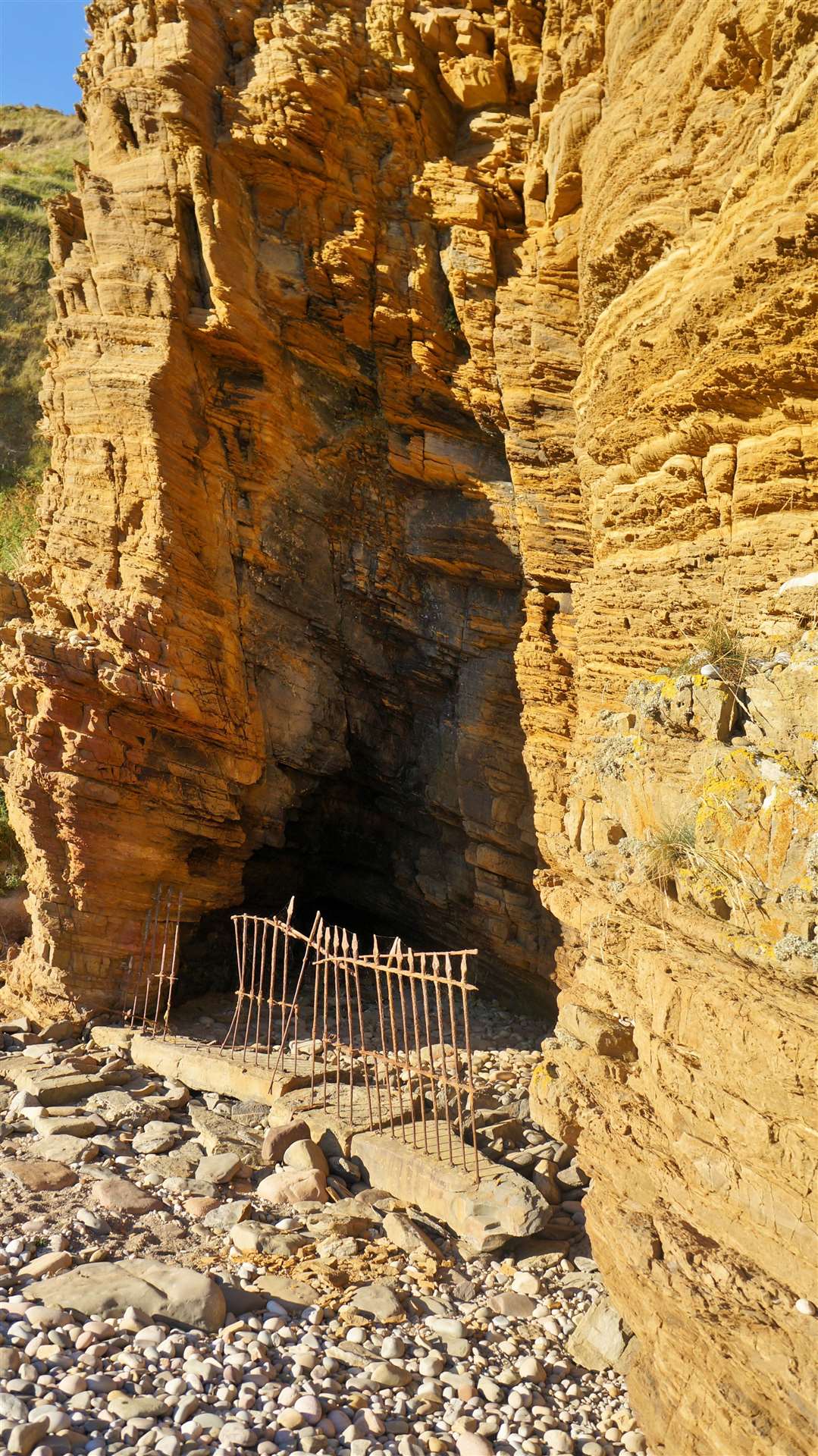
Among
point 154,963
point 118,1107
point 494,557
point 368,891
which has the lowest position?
point 118,1107

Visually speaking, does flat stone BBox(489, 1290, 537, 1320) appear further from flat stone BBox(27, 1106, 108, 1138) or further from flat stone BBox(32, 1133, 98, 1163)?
flat stone BBox(27, 1106, 108, 1138)

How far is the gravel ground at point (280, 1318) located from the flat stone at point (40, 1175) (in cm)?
2

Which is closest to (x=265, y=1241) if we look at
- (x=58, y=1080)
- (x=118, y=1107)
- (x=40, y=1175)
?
(x=40, y=1175)

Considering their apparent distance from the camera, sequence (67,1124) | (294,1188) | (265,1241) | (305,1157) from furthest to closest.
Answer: (67,1124) < (305,1157) < (294,1188) < (265,1241)

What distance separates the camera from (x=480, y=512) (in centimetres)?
1249

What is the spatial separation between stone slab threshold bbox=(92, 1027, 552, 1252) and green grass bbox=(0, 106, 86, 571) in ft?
40.8

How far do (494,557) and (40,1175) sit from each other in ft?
29.9

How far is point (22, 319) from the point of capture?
27578 millimetres

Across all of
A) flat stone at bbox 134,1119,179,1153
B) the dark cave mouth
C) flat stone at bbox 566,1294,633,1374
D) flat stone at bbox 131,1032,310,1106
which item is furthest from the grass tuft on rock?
the dark cave mouth

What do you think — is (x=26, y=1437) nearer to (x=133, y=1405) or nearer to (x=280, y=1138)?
(x=133, y=1405)

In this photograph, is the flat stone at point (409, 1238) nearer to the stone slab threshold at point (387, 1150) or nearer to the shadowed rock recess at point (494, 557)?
the stone slab threshold at point (387, 1150)

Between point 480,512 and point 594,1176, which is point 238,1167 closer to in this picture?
point 594,1176

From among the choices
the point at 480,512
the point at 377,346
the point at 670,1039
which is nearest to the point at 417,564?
the point at 480,512

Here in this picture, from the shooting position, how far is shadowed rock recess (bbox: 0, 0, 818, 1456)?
5.04 metres
